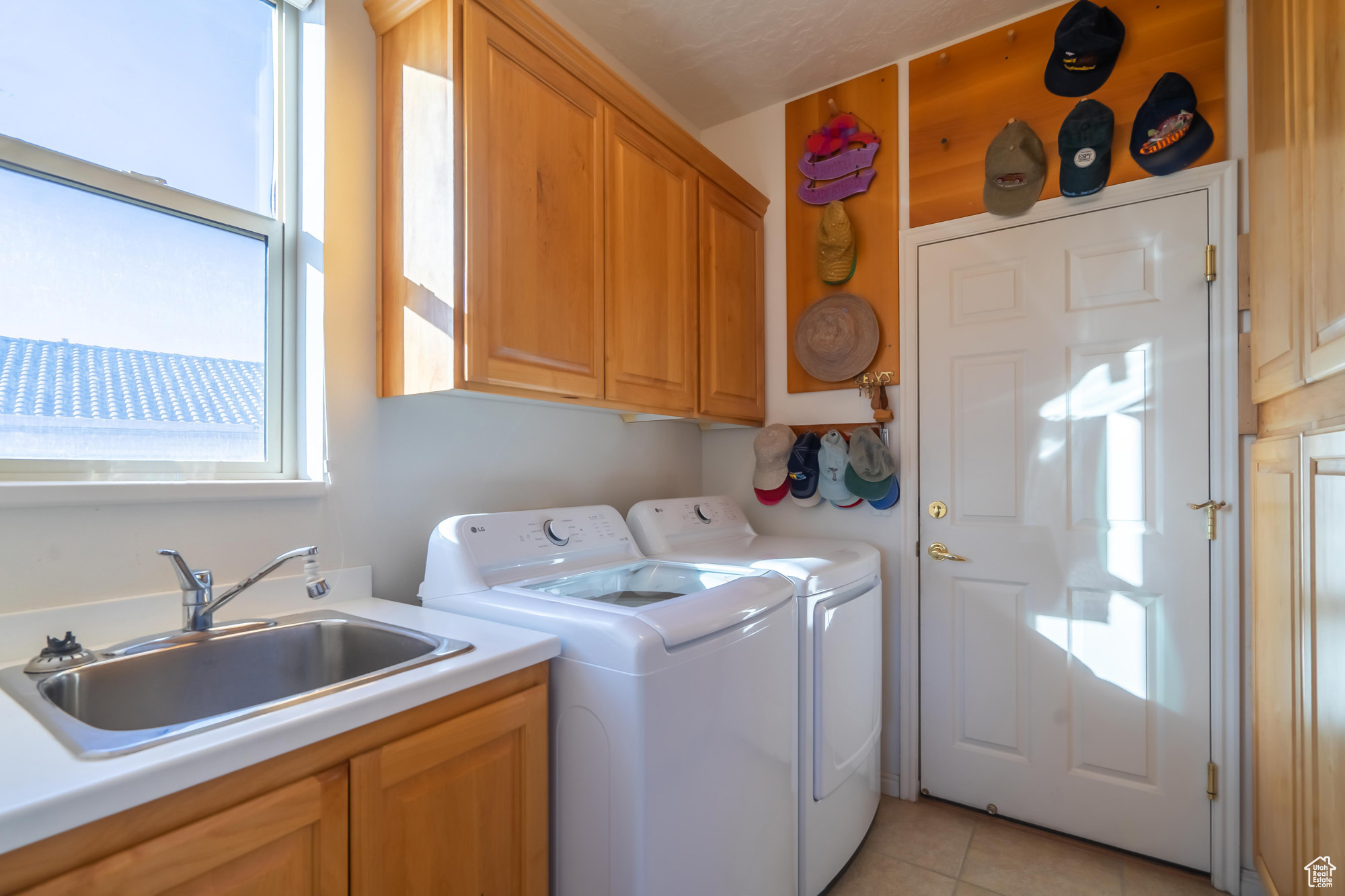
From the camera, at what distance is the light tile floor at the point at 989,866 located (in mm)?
1844

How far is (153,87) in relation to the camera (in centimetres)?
137

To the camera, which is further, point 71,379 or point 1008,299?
point 1008,299

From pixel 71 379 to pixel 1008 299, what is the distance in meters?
2.52

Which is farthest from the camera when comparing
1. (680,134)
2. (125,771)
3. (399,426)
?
→ (680,134)

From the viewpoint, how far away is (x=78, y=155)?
126 cm

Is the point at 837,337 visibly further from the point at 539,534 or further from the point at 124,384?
the point at 124,384

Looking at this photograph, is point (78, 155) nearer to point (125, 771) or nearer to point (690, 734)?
point (125, 771)

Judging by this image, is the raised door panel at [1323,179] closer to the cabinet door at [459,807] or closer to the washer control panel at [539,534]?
the cabinet door at [459,807]

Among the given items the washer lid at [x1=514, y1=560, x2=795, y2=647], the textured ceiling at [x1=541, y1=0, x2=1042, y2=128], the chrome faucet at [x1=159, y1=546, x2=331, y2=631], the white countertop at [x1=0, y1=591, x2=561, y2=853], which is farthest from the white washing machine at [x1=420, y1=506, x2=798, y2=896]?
the textured ceiling at [x1=541, y1=0, x2=1042, y2=128]

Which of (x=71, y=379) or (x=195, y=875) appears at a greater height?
(x=71, y=379)

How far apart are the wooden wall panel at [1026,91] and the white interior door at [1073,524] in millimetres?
192

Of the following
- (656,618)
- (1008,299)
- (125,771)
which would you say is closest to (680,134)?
(1008,299)

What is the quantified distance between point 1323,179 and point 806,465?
1.60 meters

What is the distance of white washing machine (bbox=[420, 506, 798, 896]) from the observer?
3.82ft
